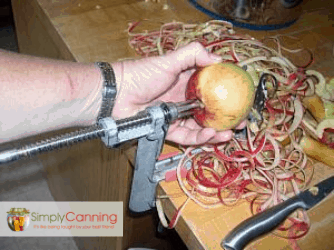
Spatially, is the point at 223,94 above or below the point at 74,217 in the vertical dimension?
above

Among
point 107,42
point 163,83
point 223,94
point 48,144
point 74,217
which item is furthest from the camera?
point 74,217

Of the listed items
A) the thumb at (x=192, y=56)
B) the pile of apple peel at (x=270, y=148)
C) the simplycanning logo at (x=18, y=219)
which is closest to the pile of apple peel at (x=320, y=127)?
the pile of apple peel at (x=270, y=148)

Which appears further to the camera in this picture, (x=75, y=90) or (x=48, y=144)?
(x=75, y=90)

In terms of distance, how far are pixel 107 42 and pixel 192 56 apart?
0.31 meters

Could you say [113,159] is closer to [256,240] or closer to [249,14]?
[256,240]

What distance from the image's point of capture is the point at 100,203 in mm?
1007

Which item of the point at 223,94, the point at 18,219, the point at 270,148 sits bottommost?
the point at 18,219

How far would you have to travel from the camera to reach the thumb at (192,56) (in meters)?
0.68

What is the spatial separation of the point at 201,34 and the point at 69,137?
0.55 metres

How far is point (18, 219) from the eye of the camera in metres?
1.39

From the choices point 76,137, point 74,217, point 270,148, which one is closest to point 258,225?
point 270,148

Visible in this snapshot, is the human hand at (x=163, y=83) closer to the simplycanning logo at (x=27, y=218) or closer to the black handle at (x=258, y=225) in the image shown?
the black handle at (x=258, y=225)

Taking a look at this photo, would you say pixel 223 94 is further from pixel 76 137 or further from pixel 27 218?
pixel 27 218

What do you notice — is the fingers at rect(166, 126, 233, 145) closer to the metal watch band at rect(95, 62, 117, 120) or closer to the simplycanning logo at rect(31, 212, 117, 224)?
the metal watch band at rect(95, 62, 117, 120)
